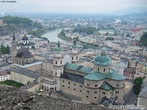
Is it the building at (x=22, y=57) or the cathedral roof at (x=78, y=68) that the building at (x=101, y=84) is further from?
the building at (x=22, y=57)

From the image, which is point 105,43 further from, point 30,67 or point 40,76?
point 40,76

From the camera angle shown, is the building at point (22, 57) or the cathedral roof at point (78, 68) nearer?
the cathedral roof at point (78, 68)

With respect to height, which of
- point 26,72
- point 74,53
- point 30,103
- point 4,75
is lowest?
point 4,75

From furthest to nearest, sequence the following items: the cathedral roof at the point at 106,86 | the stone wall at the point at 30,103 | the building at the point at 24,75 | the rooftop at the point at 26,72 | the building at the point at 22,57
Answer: the building at the point at 22,57 < the rooftop at the point at 26,72 < the building at the point at 24,75 < the cathedral roof at the point at 106,86 < the stone wall at the point at 30,103

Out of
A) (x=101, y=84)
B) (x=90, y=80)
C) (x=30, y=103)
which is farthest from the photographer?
(x=101, y=84)

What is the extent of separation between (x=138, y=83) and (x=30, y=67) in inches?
380

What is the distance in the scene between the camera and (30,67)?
20.0 m

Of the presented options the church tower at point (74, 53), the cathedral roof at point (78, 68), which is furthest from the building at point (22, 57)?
the cathedral roof at point (78, 68)

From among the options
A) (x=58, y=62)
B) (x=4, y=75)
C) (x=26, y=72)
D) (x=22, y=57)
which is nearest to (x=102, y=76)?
(x=58, y=62)

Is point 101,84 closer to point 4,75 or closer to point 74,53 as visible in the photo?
point 74,53

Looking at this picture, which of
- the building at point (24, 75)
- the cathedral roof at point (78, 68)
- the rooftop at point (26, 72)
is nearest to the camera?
the cathedral roof at point (78, 68)

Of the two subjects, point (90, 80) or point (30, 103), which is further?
point (90, 80)

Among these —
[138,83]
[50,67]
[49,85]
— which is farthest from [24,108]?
[50,67]

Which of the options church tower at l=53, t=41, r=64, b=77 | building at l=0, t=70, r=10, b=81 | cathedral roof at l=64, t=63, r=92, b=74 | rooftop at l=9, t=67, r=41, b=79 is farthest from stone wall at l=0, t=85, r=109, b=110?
building at l=0, t=70, r=10, b=81
